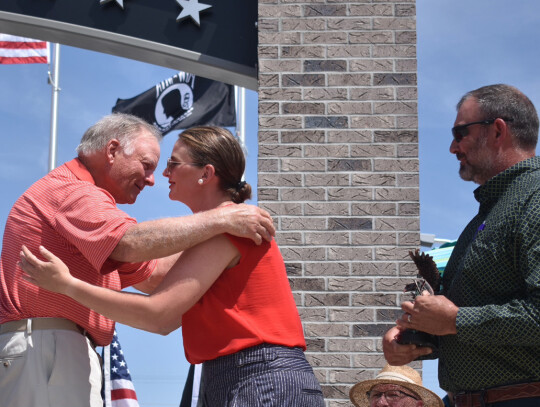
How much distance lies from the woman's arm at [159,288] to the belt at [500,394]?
36.6 inches

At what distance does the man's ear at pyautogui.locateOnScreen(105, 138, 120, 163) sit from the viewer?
3.12 m

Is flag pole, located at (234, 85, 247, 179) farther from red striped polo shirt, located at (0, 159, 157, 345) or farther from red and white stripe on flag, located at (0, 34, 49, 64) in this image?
red striped polo shirt, located at (0, 159, 157, 345)

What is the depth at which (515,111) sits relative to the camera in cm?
265

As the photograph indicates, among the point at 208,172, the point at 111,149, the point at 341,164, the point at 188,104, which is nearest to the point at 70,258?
the point at 111,149

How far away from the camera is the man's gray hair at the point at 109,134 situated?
3.13m

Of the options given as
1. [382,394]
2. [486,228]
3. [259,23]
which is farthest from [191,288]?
[259,23]

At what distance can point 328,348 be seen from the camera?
180 inches

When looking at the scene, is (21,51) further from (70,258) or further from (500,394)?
(500,394)

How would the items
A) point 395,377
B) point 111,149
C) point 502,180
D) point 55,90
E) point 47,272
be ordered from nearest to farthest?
point 47,272 < point 502,180 < point 111,149 < point 395,377 < point 55,90

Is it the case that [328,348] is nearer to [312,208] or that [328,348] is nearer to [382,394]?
[382,394]

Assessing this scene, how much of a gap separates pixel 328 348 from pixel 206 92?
857cm

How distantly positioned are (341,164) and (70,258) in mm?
2434

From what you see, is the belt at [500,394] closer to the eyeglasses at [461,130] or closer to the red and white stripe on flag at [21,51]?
the eyeglasses at [461,130]

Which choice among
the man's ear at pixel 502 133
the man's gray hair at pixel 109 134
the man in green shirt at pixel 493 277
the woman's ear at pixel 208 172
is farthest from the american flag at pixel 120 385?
the man's ear at pixel 502 133
